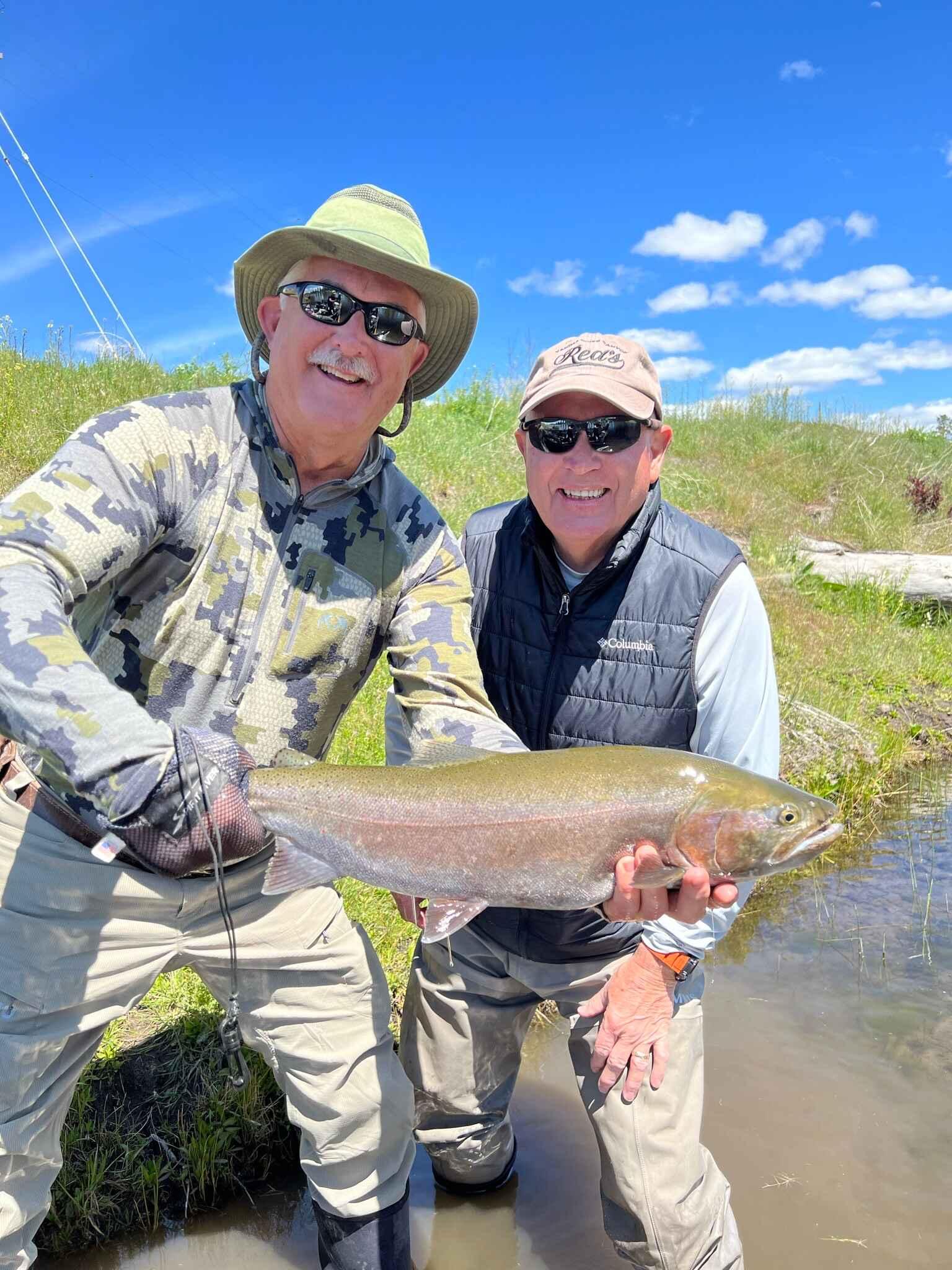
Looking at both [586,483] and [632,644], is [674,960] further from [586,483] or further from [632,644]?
[586,483]

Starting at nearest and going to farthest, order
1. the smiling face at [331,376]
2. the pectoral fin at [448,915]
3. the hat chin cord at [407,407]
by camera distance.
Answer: the pectoral fin at [448,915], the smiling face at [331,376], the hat chin cord at [407,407]

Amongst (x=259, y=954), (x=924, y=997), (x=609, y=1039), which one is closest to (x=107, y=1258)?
(x=259, y=954)

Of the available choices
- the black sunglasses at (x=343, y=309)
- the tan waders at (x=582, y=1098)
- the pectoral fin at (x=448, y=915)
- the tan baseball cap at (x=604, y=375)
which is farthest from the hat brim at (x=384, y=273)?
the tan waders at (x=582, y=1098)

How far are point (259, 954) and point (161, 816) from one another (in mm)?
952

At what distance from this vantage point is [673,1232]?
10.4 ft

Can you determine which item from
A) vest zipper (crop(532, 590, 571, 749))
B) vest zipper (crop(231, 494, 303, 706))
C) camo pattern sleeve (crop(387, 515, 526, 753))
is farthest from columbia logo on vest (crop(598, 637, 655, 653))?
vest zipper (crop(231, 494, 303, 706))

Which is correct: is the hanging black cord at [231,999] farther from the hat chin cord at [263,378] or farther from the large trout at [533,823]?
the hat chin cord at [263,378]

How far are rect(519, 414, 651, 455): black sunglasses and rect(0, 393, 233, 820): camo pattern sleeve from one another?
1.19m

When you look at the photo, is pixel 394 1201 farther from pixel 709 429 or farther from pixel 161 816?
pixel 709 429

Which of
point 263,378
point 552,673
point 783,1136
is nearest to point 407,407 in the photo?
point 263,378

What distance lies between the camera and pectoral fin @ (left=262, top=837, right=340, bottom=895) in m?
2.74

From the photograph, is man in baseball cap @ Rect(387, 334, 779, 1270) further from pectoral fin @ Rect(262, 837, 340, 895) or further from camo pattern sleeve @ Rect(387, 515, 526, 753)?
pectoral fin @ Rect(262, 837, 340, 895)

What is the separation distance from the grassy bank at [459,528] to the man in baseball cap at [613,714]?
0.91 meters

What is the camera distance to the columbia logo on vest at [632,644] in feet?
11.0
